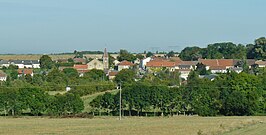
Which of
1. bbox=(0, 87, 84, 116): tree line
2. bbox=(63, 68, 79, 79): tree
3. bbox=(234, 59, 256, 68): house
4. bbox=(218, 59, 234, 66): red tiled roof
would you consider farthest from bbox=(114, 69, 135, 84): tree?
bbox=(218, 59, 234, 66): red tiled roof

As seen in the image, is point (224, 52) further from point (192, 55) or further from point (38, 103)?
point (38, 103)

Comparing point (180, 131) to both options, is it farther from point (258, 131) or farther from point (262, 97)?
point (262, 97)

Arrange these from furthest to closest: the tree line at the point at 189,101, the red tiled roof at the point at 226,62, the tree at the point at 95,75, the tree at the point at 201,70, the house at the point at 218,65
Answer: the red tiled roof at the point at 226,62 < the house at the point at 218,65 < the tree at the point at 201,70 < the tree at the point at 95,75 < the tree line at the point at 189,101

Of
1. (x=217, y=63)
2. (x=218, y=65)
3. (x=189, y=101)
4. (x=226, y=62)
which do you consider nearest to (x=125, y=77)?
(x=189, y=101)

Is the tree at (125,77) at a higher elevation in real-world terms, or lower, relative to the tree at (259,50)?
lower

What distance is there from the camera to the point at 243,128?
1251 inches

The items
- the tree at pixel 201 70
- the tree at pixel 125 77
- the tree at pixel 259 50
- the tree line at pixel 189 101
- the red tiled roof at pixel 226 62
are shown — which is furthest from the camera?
the red tiled roof at pixel 226 62

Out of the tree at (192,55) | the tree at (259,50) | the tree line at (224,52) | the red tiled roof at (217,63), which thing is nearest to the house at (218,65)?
the red tiled roof at (217,63)

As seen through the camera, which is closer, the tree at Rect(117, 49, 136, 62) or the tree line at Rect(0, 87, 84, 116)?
the tree line at Rect(0, 87, 84, 116)

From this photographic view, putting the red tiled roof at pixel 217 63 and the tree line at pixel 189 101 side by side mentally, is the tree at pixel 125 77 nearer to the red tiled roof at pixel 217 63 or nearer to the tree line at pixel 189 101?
the tree line at pixel 189 101

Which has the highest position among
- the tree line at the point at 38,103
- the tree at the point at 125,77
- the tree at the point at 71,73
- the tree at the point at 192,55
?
the tree at the point at 192,55

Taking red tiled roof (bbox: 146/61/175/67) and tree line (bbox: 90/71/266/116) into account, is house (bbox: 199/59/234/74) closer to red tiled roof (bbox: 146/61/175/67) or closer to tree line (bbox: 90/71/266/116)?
red tiled roof (bbox: 146/61/175/67)

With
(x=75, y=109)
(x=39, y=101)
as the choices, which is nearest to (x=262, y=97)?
(x=75, y=109)

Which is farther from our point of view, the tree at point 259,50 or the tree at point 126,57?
the tree at point 126,57
